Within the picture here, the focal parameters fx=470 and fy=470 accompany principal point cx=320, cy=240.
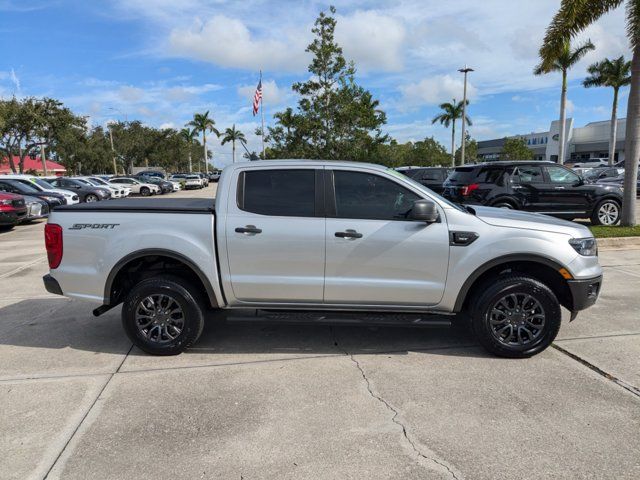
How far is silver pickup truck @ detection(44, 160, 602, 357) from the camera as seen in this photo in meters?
4.17

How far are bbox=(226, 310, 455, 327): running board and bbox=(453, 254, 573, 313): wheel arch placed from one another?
250 mm

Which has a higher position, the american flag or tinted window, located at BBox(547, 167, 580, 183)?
the american flag

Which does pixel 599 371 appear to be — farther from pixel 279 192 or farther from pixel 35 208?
pixel 35 208

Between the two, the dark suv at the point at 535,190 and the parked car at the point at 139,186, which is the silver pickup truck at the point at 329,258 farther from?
the parked car at the point at 139,186

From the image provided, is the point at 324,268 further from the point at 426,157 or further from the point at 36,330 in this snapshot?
the point at 426,157

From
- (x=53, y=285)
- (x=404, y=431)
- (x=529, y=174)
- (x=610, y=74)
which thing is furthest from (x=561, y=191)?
(x=610, y=74)

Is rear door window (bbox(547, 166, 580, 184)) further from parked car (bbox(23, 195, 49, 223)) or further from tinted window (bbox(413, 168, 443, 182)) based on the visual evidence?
parked car (bbox(23, 195, 49, 223))

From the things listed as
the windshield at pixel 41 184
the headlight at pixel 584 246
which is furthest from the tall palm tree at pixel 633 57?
the windshield at pixel 41 184

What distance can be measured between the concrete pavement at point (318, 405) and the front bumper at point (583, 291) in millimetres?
516

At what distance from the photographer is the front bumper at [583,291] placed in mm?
4207

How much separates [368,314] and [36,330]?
147 inches

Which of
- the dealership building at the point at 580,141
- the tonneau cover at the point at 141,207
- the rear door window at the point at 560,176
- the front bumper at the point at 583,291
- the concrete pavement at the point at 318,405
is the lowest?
the concrete pavement at the point at 318,405

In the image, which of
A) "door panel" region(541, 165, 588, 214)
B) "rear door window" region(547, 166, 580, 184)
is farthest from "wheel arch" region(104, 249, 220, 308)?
"rear door window" region(547, 166, 580, 184)

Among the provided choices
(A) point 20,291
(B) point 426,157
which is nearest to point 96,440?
(A) point 20,291
